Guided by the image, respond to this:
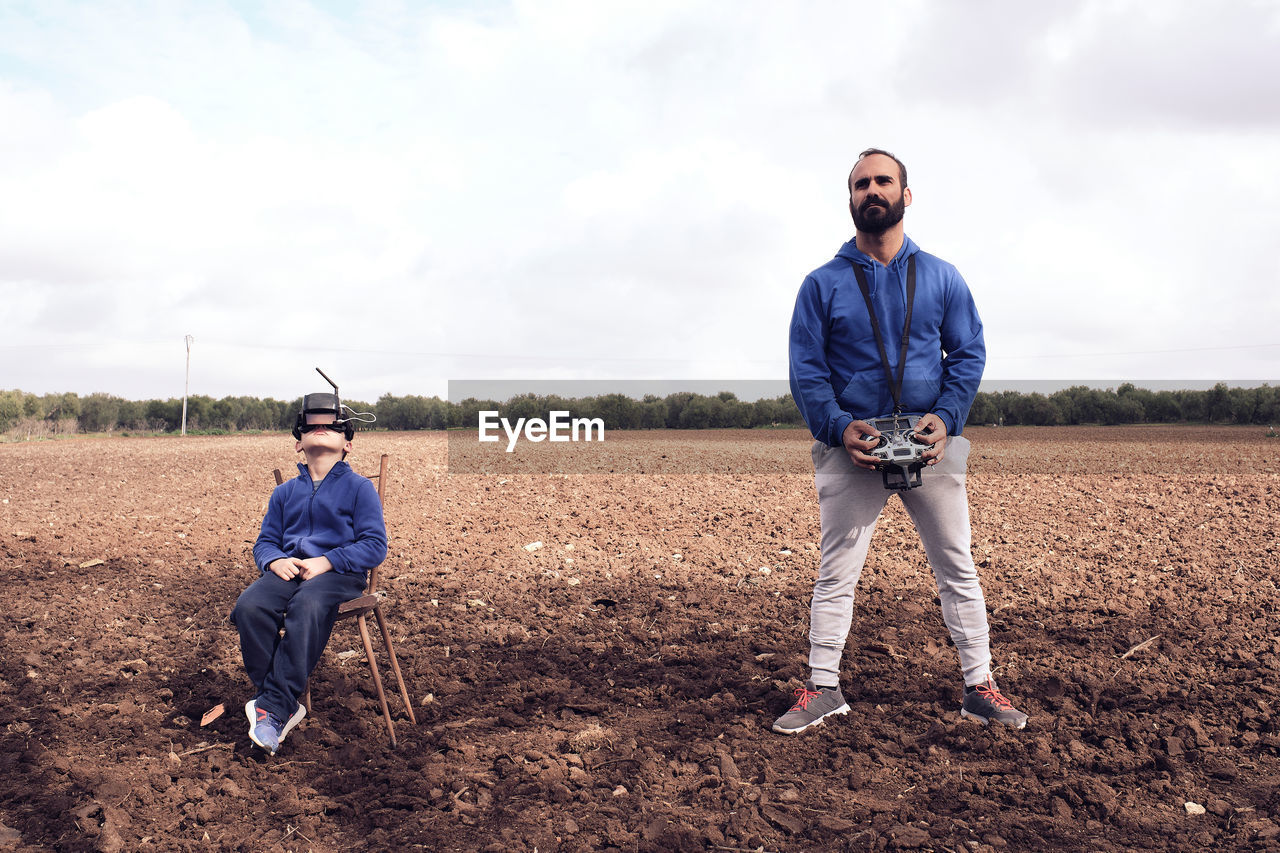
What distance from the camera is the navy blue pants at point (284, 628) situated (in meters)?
3.73

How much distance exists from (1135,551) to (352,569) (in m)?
6.65

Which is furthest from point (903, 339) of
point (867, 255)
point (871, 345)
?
point (867, 255)

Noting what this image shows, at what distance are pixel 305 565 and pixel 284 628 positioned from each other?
0.28 m

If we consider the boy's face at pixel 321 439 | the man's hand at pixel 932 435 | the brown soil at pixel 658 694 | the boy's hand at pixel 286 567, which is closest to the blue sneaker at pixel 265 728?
the brown soil at pixel 658 694

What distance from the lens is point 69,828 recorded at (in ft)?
10.8

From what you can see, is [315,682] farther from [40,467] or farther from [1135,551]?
[40,467]

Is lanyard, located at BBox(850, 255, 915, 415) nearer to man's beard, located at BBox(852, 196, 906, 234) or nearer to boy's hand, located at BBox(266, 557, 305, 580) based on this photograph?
man's beard, located at BBox(852, 196, 906, 234)

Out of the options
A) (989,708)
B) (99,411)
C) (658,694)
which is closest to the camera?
(989,708)

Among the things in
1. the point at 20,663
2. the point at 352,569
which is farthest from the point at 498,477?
the point at 352,569

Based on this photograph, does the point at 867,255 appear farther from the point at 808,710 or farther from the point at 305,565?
the point at 305,565

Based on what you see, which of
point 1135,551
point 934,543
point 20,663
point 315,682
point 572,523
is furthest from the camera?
point 572,523

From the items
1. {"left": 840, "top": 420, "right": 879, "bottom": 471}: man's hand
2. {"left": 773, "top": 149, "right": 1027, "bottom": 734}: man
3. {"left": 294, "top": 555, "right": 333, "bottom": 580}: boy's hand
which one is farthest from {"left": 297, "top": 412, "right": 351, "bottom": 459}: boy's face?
{"left": 840, "top": 420, "right": 879, "bottom": 471}: man's hand

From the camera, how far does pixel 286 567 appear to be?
3.78 metres

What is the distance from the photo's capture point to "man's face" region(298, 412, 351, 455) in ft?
13.3
